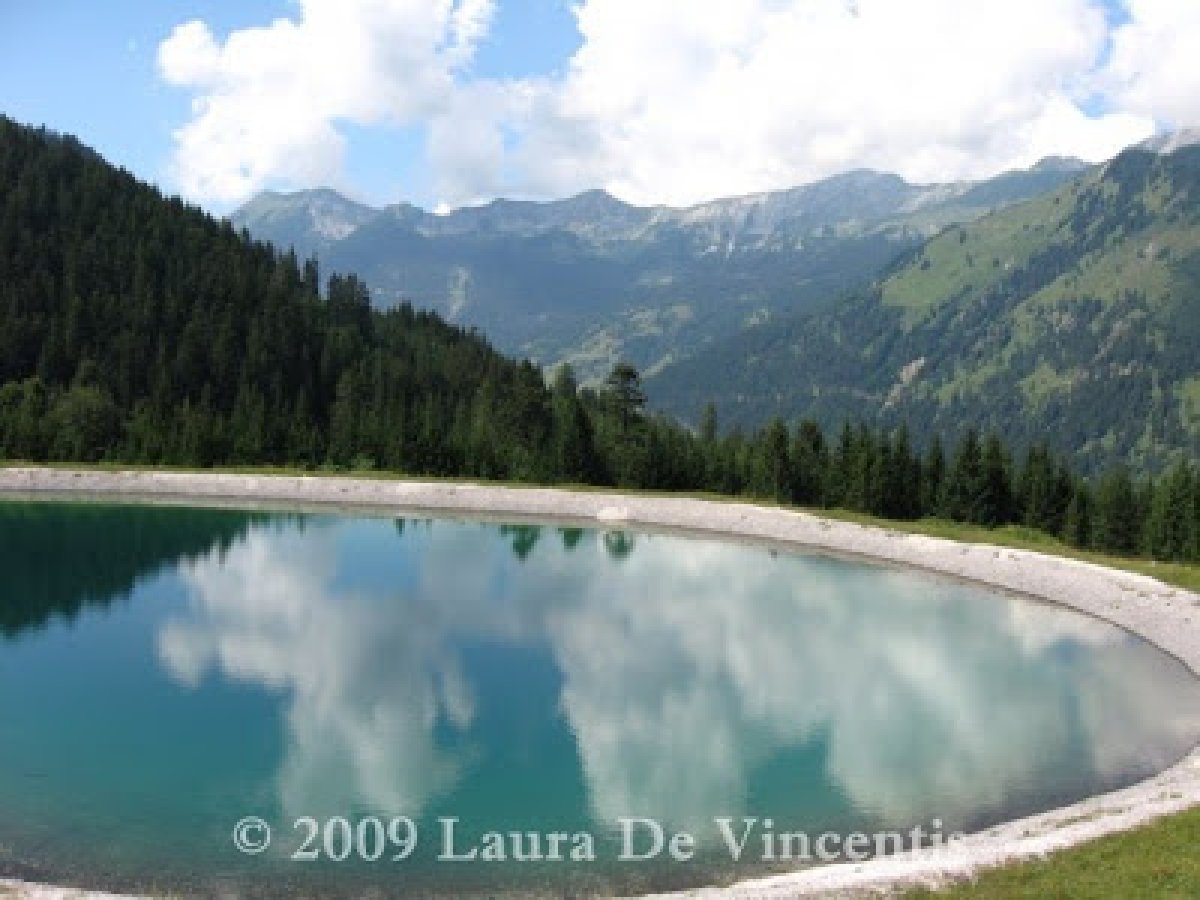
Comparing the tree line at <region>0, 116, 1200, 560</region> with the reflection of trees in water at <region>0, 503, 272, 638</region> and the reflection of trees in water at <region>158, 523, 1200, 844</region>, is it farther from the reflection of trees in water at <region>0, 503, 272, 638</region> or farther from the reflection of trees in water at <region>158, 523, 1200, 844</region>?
the reflection of trees in water at <region>158, 523, 1200, 844</region>

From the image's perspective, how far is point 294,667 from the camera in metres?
56.3

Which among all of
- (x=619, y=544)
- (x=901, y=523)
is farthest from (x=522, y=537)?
(x=901, y=523)

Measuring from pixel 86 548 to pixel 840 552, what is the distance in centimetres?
6877

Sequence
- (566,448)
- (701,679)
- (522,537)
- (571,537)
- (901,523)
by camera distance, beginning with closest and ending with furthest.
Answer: (701,679) < (901,523) < (522,537) < (571,537) < (566,448)

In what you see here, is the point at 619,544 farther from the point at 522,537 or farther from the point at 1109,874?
the point at 1109,874

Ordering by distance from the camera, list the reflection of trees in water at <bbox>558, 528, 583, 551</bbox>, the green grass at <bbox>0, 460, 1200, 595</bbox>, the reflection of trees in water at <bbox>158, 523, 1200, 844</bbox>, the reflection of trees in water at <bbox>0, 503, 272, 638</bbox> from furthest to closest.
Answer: the reflection of trees in water at <bbox>558, 528, 583, 551</bbox> → the green grass at <bbox>0, 460, 1200, 595</bbox> → the reflection of trees in water at <bbox>0, 503, 272, 638</bbox> → the reflection of trees in water at <bbox>158, 523, 1200, 844</bbox>

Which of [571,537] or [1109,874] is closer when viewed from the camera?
[1109,874]

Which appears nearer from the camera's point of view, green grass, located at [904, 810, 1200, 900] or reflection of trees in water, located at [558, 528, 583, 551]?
green grass, located at [904, 810, 1200, 900]

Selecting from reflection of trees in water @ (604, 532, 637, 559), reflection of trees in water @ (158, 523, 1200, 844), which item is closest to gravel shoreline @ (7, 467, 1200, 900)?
reflection of trees in water @ (158, 523, 1200, 844)

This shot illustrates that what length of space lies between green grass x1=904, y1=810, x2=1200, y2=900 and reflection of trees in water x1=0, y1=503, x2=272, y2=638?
195 feet

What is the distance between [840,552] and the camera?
331ft

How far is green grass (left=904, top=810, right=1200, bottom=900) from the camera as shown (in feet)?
81.9

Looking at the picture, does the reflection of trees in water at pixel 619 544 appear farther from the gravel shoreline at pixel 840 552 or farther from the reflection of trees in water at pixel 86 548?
the reflection of trees in water at pixel 86 548

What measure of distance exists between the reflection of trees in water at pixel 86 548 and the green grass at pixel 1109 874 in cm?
5950
